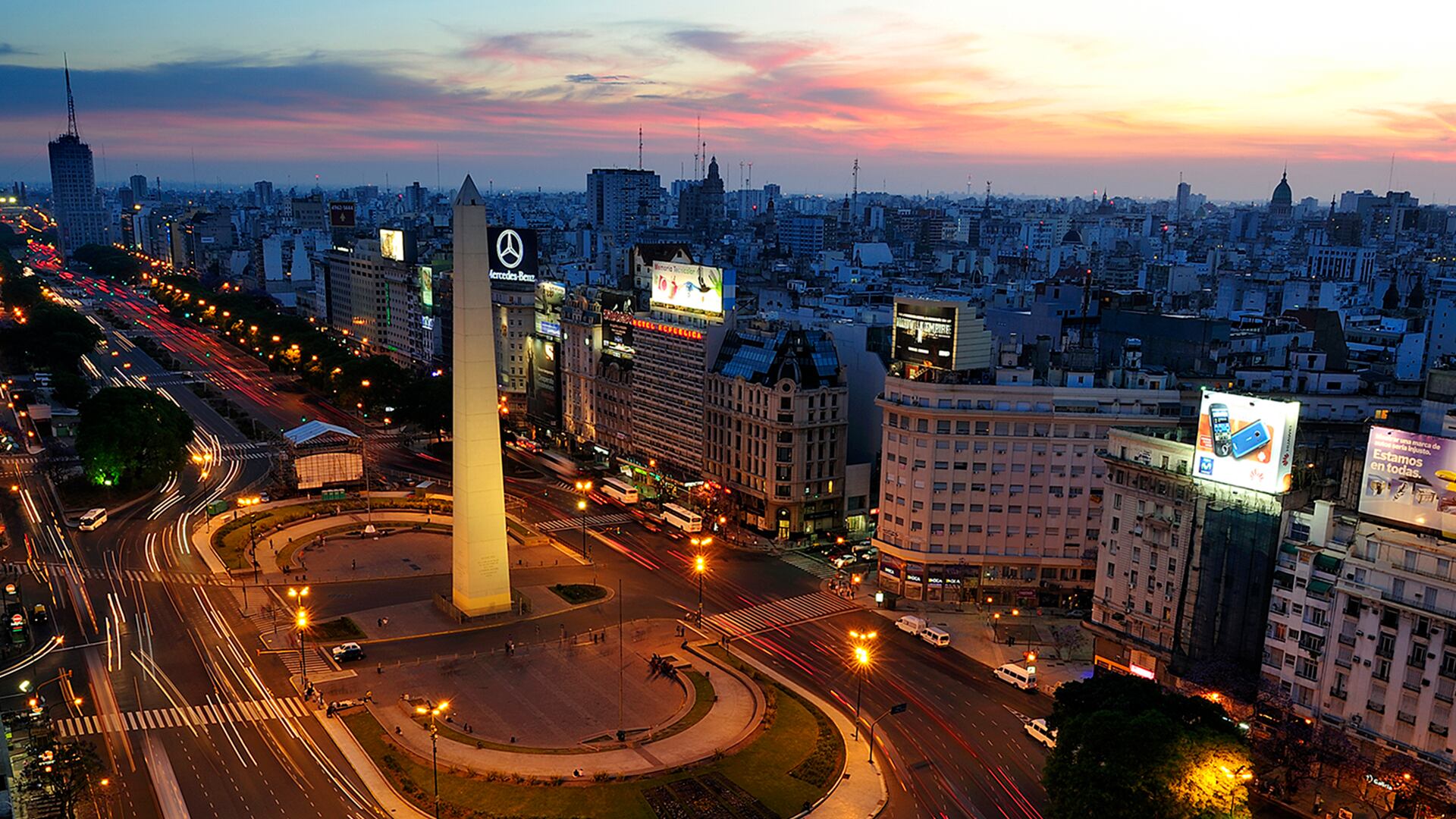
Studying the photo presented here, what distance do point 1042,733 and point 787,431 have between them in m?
46.4

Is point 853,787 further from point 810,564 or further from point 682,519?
point 682,519

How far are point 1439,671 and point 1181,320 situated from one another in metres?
64.7

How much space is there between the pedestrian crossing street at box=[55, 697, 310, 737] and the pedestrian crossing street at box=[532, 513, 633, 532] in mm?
42733

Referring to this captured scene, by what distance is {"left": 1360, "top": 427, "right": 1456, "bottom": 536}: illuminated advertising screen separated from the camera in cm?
6025

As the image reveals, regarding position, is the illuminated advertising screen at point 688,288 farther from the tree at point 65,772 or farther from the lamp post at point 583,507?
the tree at point 65,772

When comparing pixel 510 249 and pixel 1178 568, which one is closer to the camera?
pixel 1178 568

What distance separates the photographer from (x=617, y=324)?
136 m

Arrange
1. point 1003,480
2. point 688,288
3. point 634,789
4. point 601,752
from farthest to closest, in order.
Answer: point 688,288, point 1003,480, point 601,752, point 634,789

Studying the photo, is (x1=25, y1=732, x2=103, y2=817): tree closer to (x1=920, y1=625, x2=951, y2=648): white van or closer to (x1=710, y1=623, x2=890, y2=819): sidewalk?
(x1=710, y1=623, x2=890, y2=819): sidewalk

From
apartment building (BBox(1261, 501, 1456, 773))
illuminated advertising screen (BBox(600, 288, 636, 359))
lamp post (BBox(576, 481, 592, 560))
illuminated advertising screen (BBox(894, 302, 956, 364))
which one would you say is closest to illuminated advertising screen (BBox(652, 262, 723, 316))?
illuminated advertising screen (BBox(600, 288, 636, 359))

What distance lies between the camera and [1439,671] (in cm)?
5912

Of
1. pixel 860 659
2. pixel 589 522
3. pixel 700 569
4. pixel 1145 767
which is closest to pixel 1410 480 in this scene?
pixel 1145 767

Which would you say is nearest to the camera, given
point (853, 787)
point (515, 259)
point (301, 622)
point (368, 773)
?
point (853, 787)

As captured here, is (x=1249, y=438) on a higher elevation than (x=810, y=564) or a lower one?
higher
